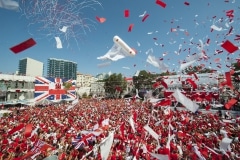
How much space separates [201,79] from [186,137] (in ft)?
84.4

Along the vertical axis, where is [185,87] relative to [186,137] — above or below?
above

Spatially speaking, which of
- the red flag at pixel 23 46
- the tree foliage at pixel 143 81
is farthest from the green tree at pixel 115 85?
the red flag at pixel 23 46

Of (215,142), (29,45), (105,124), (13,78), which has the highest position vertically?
(13,78)

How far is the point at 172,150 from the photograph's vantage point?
8562 mm

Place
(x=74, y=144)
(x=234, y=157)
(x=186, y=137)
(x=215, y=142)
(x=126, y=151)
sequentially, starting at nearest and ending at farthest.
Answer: (x=234, y=157) → (x=126, y=151) → (x=74, y=144) → (x=215, y=142) → (x=186, y=137)

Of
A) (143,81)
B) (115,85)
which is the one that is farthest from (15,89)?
(143,81)

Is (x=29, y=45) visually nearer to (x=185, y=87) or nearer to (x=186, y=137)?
(x=186, y=137)

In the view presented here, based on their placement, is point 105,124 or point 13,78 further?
point 13,78

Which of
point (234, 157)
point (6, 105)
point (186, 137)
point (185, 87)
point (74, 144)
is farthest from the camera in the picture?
point (6, 105)

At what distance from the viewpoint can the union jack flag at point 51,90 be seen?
35.5 meters

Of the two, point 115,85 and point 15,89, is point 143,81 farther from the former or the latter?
point 15,89

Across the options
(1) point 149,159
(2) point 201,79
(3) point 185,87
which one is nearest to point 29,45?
(1) point 149,159

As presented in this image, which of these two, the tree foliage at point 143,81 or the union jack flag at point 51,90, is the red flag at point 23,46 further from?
the tree foliage at point 143,81

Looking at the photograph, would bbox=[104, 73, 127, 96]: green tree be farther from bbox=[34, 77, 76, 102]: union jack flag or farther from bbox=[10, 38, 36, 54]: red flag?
bbox=[10, 38, 36, 54]: red flag
